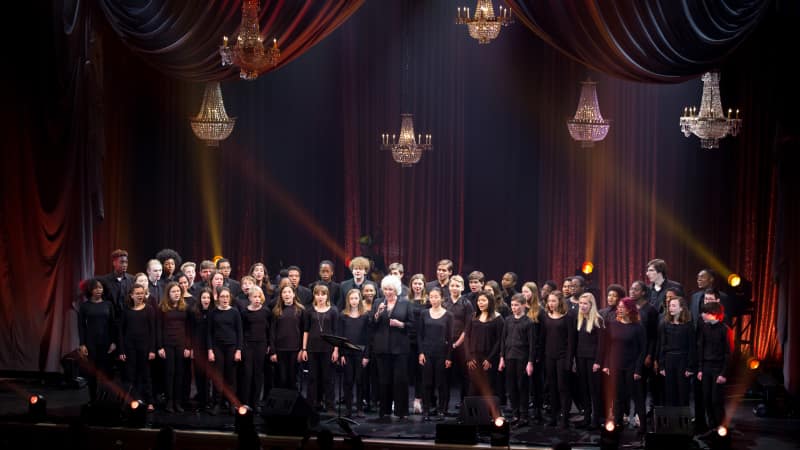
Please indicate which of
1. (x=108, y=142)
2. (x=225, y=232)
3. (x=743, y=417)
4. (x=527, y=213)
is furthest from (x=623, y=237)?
(x=108, y=142)

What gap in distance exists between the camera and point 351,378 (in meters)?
10.9

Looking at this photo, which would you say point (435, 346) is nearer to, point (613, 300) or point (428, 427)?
point (428, 427)

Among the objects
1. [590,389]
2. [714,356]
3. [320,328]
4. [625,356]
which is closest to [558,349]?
[590,389]

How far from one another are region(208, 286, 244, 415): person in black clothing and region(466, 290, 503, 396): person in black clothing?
2357 millimetres

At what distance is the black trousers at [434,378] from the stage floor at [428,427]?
0.72ft

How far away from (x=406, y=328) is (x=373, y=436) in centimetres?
139

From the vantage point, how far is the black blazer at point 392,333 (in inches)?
424

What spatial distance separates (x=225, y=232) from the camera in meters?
15.3

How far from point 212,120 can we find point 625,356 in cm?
570

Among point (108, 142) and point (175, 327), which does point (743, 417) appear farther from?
point (108, 142)

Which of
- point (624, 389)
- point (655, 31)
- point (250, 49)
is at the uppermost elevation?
point (655, 31)

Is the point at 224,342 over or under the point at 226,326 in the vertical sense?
under

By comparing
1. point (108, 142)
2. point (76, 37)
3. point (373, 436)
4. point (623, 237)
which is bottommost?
point (373, 436)

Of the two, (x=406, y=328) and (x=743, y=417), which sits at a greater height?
(x=406, y=328)
